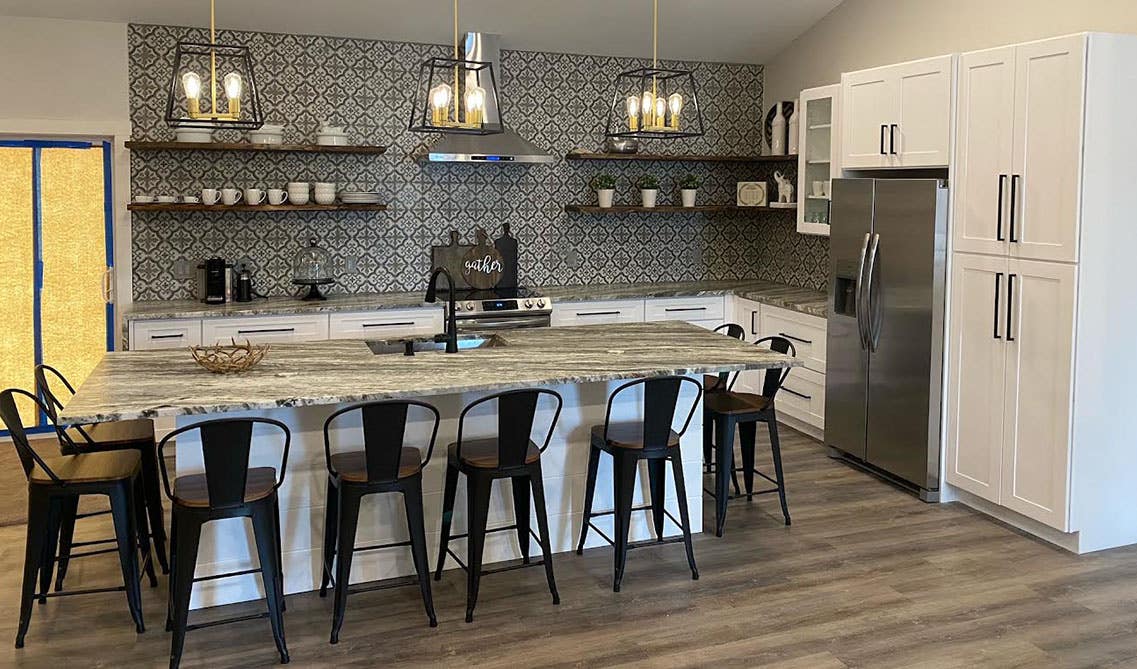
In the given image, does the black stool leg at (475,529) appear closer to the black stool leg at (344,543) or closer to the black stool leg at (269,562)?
the black stool leg at (344,543)

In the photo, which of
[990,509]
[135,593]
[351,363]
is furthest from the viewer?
[990,509]

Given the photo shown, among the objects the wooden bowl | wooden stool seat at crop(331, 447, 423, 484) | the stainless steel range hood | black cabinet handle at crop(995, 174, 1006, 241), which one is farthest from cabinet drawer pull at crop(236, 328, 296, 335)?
black cabinet handle at crop(995, 174, 1006, 241)

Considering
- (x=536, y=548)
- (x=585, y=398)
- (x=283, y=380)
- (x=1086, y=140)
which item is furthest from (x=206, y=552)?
(x=1086, y=140)

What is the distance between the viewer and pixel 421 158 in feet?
21.9

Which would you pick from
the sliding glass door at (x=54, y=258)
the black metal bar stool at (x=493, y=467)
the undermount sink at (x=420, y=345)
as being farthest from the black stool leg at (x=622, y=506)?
the sliding glass door at (x=54, y=258)

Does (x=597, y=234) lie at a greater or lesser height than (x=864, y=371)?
greater

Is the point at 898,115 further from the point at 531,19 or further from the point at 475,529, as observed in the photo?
the point at 475,529

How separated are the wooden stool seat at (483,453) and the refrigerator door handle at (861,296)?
7.54 feet

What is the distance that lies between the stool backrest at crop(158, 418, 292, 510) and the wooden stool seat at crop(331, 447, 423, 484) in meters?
0.39

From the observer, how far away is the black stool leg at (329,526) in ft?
12.6

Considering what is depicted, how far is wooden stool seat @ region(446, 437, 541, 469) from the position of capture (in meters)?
3.79

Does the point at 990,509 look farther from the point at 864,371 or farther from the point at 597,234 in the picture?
the point at 597,234

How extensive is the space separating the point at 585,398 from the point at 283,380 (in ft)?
4.25

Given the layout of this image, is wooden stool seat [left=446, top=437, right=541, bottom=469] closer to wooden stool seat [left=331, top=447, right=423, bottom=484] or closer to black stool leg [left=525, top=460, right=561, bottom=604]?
black stool leg [left=525, top=460, right=561, bottom=604]
